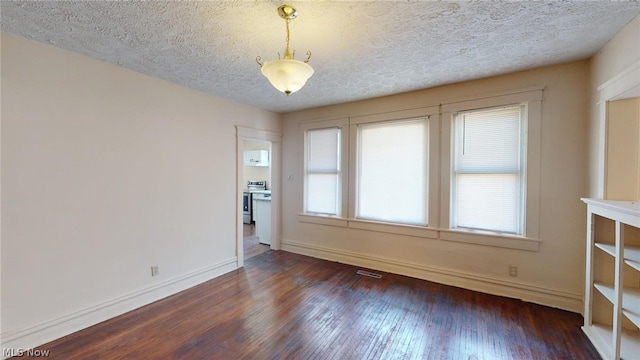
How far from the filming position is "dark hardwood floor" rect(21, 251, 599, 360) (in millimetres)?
2146

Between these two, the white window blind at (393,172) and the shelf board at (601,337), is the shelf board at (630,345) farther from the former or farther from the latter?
the white window blind at (393,172)

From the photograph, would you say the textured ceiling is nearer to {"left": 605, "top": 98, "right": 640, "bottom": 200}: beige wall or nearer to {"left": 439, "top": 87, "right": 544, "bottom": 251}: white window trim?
{"left": 439, "top": 87, "right": 544, "bottom": 251}: white window trim

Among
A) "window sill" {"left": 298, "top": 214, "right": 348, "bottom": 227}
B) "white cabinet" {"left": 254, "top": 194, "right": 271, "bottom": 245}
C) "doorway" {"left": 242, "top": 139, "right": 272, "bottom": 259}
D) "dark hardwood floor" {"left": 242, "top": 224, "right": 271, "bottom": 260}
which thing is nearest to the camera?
"window sill" {"left": 298, "top": 214, "right": 348, "bottom": 227}

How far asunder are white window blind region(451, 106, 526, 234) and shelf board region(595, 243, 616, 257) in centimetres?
77

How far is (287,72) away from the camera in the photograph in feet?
5.85

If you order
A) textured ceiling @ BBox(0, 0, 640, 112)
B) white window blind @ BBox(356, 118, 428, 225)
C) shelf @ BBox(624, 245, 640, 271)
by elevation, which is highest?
textured ceiling @ BBox(0, 0, 640, 112)

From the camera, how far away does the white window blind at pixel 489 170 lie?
305cm

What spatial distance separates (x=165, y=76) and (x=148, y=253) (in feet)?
6.79

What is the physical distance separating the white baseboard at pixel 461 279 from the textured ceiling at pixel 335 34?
2.47 m

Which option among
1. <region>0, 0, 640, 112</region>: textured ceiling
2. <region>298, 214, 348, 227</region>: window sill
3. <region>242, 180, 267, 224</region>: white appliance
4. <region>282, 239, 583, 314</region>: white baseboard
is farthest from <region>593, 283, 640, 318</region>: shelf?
<region>242, 180, 267, 224</region>: white appliance

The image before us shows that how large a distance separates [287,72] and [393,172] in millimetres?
2589

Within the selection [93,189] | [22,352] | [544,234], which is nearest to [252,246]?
[93,189]

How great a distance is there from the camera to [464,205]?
133 inches

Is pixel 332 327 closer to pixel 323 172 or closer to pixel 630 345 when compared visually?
pixel 630 345
